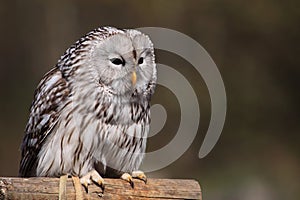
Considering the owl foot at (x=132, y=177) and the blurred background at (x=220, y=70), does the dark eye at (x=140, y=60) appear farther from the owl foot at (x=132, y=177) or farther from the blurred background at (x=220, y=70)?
the blurred background at (x=220, y=70)

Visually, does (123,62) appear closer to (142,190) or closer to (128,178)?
(128,178)

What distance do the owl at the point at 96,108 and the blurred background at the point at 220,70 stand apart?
14.6 feet

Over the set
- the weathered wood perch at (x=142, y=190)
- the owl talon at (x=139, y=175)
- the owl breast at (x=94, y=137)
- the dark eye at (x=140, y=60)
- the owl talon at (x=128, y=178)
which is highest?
the dark eye at (x=140, y=60)

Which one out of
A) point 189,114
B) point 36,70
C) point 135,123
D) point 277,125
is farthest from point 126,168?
point 277,125

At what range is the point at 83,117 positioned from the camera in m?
4.32

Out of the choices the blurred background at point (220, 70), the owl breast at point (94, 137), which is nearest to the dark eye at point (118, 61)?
the owl breast at point (94, 137)

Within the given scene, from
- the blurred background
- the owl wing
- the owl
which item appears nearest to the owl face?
the owl

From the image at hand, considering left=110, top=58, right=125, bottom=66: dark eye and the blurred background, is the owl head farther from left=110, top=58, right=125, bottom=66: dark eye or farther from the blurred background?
the blurred background

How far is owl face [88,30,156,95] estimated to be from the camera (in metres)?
4.32

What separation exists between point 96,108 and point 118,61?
0.23 metres

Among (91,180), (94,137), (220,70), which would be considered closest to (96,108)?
(94,137)

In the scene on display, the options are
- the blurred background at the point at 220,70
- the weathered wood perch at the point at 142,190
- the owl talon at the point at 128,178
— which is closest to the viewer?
the weathered wood perch at the point at 142,190

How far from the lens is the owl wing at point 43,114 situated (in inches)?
173

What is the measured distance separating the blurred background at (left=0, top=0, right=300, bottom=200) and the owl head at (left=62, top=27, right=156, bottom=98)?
4510 millimetres
